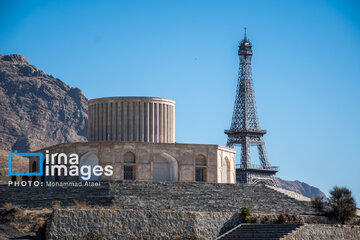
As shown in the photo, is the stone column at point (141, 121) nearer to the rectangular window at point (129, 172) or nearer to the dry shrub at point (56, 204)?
the rectangular window at point (129, 172)

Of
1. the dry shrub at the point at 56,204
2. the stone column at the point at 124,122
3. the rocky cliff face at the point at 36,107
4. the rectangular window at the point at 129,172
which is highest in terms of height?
the rocky cliff face at the point at 36,107

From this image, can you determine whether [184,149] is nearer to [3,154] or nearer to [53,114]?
[3,154]

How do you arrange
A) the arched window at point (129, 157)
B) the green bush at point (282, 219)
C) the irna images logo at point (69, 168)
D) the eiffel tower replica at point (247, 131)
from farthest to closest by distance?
1. the eiffel tower replica at point (247, 131)
2. the arched window at point (129, 157)
3. the irna images logo at point (69, 168)
4. the green bush at point (282, 219)

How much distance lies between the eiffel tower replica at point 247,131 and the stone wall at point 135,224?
5559cm

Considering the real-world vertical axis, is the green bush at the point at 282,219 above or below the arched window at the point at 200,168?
below

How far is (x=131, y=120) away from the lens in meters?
42.2

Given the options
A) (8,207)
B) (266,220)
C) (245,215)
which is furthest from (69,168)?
(266,220)

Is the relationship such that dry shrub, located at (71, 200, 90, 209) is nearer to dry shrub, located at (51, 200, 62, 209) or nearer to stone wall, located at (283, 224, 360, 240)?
dry shrub, located at (51, 200, 62, 209)

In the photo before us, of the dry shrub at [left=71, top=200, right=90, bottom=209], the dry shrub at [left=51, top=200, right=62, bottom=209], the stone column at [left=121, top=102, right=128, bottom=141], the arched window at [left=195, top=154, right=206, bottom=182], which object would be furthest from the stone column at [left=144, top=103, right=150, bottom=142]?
the dry shrub at [left=51, top=200, right=62, bottom=209]

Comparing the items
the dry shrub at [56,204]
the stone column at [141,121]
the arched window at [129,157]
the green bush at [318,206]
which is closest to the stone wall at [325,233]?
the green bush at [318,206]

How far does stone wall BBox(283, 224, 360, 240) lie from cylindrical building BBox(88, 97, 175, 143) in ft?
42.5

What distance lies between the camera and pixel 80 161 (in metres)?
39.8

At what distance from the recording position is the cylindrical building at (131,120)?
42.2 meters

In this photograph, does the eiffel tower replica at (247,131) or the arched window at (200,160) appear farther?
the eiffel tower replica at (247,131)
